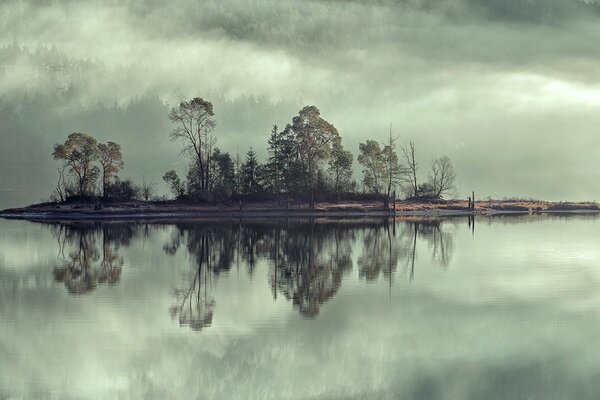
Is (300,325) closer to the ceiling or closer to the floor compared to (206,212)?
closer to the floor

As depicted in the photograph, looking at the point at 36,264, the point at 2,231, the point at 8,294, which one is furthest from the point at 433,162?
the point at 8,294

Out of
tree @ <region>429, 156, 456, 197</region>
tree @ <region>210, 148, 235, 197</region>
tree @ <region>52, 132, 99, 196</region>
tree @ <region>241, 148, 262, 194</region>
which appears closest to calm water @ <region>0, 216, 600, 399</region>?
tree @ <region>210, 148, 235, 197</region>

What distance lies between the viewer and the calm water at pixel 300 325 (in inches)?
687

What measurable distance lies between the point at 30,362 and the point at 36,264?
17515 millimetres

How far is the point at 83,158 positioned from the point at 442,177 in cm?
3930

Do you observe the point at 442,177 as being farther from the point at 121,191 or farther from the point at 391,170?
the point at 121,191

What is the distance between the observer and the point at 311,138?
85188 mm

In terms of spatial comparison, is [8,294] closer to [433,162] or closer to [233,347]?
[233,347]

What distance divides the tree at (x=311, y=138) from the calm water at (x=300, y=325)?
153 ft

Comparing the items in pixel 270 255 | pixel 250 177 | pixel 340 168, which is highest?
pixel 340 168

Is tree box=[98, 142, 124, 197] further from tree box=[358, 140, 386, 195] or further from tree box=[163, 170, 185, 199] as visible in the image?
tree box=[358, 140, 386, 195]

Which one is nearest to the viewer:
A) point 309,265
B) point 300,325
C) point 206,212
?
point 300,325

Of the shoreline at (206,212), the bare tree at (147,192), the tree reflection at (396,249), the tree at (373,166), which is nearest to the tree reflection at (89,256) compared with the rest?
the tree reflection at (396,249)

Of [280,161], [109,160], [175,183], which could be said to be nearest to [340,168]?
[280,161]
